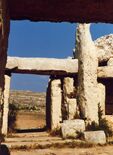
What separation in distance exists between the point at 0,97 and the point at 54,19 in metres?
1.06

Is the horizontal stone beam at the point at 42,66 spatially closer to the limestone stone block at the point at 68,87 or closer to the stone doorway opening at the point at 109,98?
the limestone stone block at the point at 68,87

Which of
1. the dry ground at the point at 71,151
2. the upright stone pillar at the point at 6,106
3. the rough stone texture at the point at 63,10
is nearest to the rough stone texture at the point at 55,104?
the upright stone pillar at the point at 6,106

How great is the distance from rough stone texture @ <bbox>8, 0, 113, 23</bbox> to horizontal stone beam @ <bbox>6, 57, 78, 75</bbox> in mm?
9511

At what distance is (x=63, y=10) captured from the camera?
12.0 feet

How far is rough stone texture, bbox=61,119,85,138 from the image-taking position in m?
12.3

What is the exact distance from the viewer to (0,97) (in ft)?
11.2

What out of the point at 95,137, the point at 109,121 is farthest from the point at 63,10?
the point at 109,121

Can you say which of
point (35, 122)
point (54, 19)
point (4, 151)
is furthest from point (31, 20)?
point (35, 122)

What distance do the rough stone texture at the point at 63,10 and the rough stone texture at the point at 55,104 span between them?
10320mm

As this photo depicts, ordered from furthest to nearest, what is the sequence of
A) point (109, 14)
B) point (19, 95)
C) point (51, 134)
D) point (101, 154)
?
1. point (19, 95)
2. point (51, 134)
3. point (101, 154)
4. point (109, 14)

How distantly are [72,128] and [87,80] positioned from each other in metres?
2.23

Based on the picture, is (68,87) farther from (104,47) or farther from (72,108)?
(104,47)

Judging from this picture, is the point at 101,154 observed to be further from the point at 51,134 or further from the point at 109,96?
the point at 109,96

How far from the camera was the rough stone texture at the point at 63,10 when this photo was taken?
3492 mm
